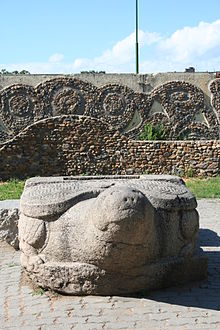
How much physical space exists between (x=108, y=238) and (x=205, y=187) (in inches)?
327

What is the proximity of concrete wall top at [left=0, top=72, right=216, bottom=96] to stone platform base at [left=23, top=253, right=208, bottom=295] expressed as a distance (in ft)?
39.1

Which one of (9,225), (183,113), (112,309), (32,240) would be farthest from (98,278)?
(183,113)

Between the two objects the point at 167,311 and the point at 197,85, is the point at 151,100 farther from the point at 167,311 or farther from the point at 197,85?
the point at 167,311

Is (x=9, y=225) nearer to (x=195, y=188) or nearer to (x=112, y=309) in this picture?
(x=112, y=309)

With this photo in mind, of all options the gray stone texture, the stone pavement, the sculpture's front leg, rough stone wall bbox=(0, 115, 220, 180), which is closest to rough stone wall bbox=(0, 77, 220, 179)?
rough stone wall bbox=(0, 115, 220, 180)

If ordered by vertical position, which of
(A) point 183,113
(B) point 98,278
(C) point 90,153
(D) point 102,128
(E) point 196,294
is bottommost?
(E) point 196,294

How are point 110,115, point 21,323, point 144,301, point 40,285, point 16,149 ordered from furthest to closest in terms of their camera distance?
point 110,115
point 16,149
point 40,285
point 144,301
point 21,323

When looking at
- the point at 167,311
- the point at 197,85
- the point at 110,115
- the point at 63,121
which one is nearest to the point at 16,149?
the point at 63,121

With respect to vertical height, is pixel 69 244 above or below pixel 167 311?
above

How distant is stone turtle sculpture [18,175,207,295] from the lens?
167 inches

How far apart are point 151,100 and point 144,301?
1269 centimetres

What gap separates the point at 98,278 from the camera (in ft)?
14.5

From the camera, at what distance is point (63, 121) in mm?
14125

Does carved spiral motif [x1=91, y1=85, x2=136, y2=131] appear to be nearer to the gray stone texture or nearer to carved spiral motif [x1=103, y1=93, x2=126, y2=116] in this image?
carved spiral motif [x1=103, y1=93, x2=126, y2=116]
